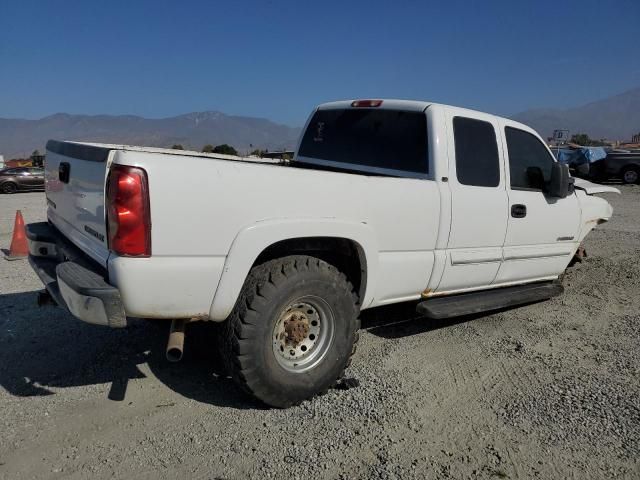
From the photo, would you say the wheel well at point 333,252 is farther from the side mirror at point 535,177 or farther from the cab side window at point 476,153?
the side mirror at point 535,177

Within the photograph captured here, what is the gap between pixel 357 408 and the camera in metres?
3.31

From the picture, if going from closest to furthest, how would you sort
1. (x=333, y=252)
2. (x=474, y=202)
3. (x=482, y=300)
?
(x=333, y=252), (x=474, y=202), (x=482, y=300)

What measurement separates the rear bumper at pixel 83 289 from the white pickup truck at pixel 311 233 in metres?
0.01

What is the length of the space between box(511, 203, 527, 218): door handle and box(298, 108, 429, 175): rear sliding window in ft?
3.27

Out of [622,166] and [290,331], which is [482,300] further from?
[622,166]

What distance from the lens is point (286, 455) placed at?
2809 mm

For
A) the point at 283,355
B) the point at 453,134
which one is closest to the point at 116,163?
the point at 283,355

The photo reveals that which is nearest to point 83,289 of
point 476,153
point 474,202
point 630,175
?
point 474,202

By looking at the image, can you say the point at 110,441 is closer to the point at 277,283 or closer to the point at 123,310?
the point at 123,310

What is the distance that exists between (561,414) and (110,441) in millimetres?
2726

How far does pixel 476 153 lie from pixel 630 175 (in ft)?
73.9

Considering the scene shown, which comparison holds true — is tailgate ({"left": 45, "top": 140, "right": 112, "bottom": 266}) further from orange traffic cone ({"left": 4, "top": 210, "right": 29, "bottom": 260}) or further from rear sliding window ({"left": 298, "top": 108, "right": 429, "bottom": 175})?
orange traffic cone ({"left": 4, "top": 210, "right": 29, "bottom": 260})

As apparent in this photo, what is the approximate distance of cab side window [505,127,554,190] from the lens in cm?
463

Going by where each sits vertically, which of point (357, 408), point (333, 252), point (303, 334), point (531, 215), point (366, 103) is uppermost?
→ point (366, 103)
